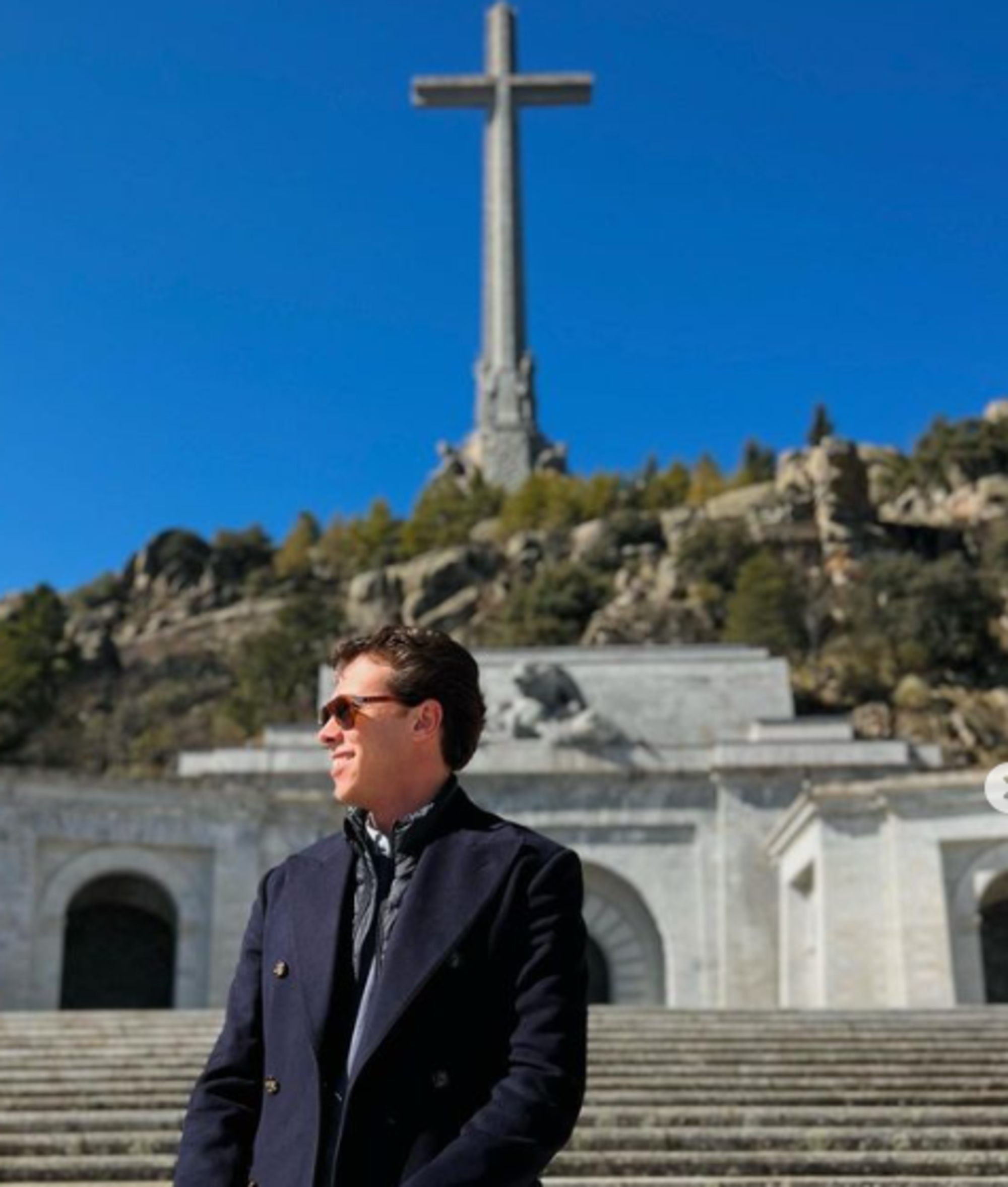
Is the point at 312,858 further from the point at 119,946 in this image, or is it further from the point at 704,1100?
the point at 119,946

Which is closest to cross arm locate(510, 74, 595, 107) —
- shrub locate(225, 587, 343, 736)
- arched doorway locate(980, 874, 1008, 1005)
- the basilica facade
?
shrub locate(225, 587, 343, 736)

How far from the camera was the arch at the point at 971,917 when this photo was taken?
77.6 ft

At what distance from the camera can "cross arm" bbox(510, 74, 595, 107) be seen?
72812 millimetres

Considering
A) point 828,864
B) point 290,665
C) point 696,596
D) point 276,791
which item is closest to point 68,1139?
point 828,864

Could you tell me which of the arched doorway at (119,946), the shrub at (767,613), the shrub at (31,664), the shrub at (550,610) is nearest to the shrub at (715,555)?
the shrub at (550,610)

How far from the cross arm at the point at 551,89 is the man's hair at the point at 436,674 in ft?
238

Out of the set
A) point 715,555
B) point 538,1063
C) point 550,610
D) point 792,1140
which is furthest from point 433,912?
point 715,555

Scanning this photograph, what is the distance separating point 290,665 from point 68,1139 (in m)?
43.6

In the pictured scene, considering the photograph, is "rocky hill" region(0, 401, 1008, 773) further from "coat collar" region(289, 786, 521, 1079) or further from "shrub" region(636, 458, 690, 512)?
"coat collar" region(289, 786, 521, 1079)

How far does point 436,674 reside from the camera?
3.87 m

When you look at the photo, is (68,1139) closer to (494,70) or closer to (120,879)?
(120,879)

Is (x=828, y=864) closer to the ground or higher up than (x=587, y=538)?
closer to the ground

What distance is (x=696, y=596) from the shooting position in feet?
189

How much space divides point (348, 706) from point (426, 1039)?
83 cm
